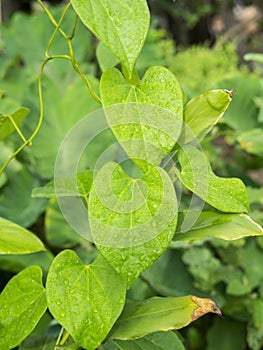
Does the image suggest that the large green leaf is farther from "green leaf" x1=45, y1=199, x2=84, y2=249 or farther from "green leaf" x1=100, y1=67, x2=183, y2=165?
"green leaf" x1=100, y1=67, x2=183, y2=165

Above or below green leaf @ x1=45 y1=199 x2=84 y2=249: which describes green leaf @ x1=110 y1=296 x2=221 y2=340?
above

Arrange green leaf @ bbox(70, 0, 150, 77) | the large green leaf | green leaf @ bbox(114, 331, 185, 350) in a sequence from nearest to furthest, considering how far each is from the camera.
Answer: green leaf @ bbox(70, 0, 150, 77) → green leaf @ bbox(114, 331, 185, 350) → the large green leaf

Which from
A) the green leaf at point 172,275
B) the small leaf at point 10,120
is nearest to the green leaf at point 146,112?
the small leaf at point 10,120

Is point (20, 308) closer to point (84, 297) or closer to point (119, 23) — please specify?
→ point (84, 297)

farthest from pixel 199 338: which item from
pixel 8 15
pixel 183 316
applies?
pixel 8 15

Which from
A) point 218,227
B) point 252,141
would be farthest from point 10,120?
point 252,141

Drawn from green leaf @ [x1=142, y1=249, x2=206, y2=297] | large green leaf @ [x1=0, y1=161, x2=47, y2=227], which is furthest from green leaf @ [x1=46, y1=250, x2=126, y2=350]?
large green leaf @ [x1=0, y1=161, x2=47, y2=227]
